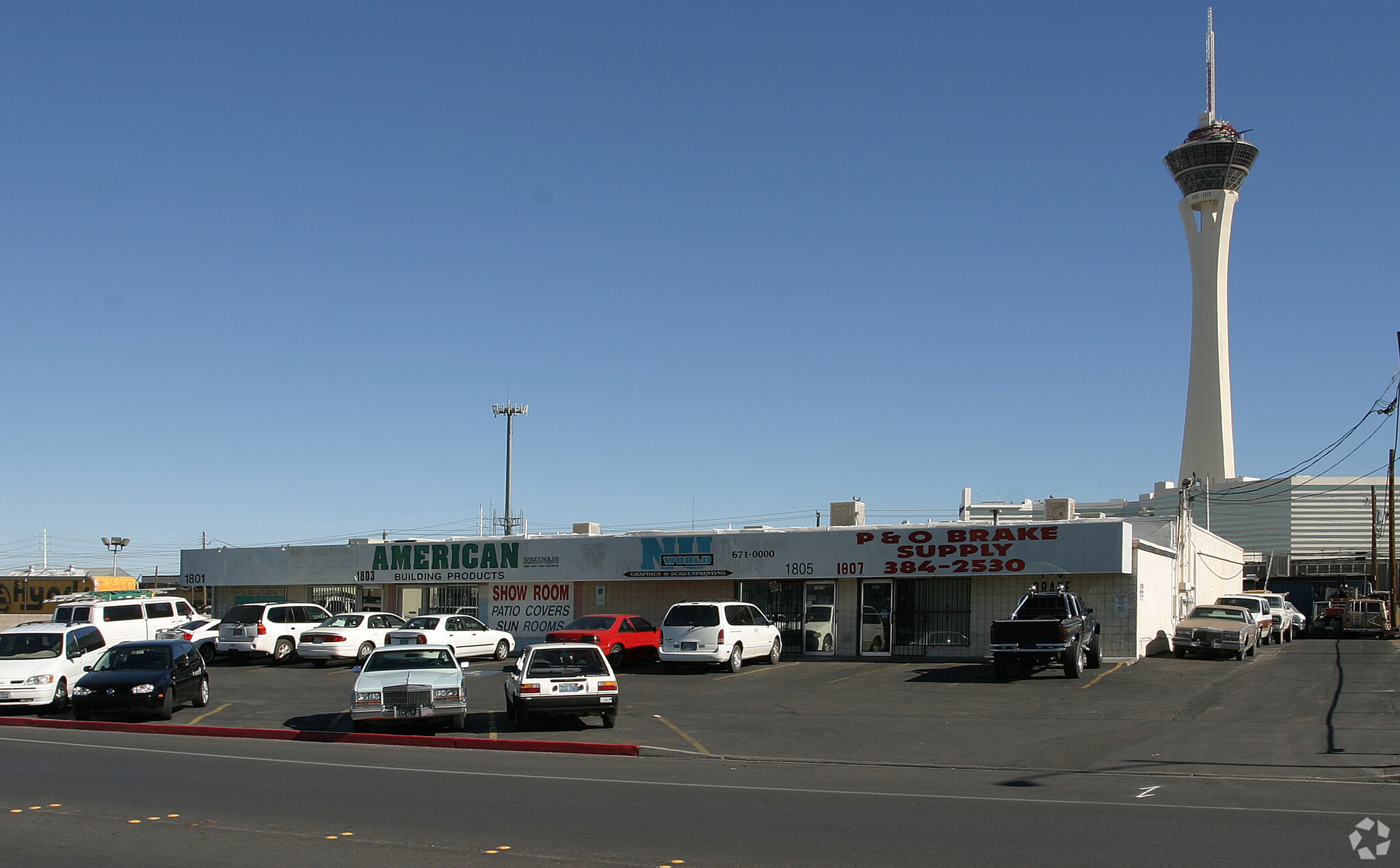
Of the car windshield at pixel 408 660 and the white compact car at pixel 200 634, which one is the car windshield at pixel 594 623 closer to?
the car windshield at pixel 408 660

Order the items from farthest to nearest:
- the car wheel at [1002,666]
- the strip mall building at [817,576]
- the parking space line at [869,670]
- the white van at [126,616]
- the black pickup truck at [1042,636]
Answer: the white van at [126,616] → the strip mall building at [817,576] → the parking space line at [869,670] → the car wheel at [1002,666] → the black pickup truck at [1042,636]

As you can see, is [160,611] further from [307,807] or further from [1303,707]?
[1303,707]

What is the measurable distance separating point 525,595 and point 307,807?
2716cm

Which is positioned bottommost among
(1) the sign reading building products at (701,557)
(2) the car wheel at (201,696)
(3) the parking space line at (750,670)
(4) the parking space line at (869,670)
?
(3) the parking space line at (750,670)

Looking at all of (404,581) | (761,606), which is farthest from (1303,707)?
(404,581)

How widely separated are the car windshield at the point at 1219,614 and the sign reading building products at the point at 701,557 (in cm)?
360

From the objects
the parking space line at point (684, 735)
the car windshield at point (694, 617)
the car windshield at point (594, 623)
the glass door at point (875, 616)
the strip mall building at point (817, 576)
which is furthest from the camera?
the glass door at point (875, 616)

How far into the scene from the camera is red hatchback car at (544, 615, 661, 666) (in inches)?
1153

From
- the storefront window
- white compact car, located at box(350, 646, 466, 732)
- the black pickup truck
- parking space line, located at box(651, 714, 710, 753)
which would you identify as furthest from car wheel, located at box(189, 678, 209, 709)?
the storefront window

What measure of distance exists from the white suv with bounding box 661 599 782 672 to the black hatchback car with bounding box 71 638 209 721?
10.7 metres

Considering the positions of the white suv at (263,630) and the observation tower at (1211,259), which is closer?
the white suv at (263,630)

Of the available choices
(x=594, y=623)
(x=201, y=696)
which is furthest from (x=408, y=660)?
(x=594, y=623)

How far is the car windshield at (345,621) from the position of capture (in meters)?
31.3

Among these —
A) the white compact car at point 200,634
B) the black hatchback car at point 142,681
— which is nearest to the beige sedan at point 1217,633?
the black hatchback car at point 142,681
